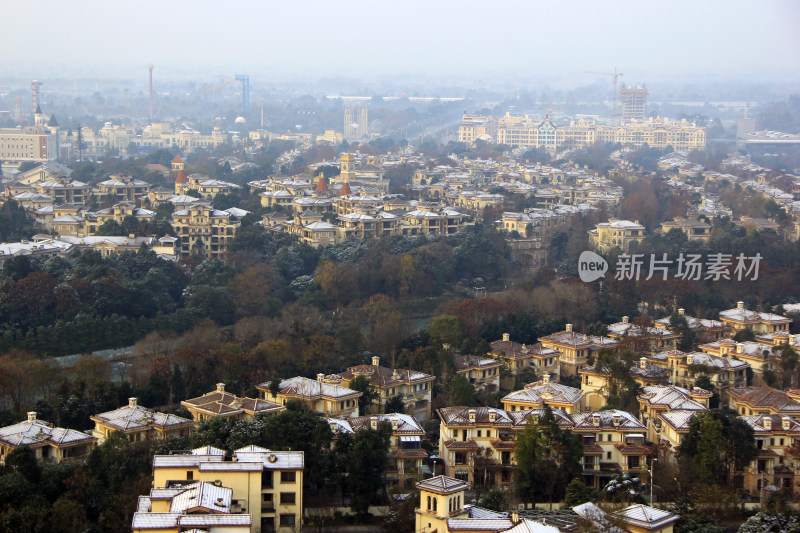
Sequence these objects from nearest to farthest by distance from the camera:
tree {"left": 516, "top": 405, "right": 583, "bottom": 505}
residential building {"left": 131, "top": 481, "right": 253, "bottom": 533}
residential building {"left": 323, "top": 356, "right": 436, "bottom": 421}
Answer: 1. residential building {"left": 131, "top": 481, "right": 253, "bottom": 533}
2. tree {"left": 516, "top": 405, "right": 583, "bottom": 505}
3. residential building {"left": 323, "top": 356, "right": 436, "bottom": 421}

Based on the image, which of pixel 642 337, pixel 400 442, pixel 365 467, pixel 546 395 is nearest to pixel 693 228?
pixel 642 337

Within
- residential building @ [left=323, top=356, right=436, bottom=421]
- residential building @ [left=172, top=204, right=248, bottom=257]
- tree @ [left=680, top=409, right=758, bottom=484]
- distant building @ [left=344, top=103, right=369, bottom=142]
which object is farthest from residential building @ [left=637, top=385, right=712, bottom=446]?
distant building @ [left=344, top=103, right=369, bottom=142]

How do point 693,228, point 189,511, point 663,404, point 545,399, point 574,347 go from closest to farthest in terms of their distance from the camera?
1. point 189,511
2. point 663,404
3. point 545,399
4. point 574,347
5. point 693,228

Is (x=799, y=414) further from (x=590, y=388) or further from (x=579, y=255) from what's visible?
(x=579, y=255)

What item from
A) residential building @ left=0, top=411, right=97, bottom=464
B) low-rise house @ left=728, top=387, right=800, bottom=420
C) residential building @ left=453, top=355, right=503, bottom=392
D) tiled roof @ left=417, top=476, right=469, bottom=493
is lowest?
residential building @ left=453, top=355, right=503, bottom=392

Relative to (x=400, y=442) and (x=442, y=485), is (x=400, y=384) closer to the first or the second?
(x=400, y=442)

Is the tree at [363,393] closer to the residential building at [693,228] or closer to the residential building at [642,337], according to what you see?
the residential building at [642,337]

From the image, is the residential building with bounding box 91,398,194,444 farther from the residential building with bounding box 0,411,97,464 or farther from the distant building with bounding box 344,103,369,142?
the distant building with bounding box 344,103,369,142
